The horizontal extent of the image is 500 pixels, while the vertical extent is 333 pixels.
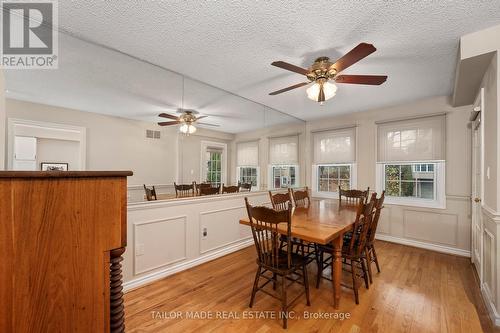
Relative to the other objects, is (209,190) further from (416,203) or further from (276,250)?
(416,203)

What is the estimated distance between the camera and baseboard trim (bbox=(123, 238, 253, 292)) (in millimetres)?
2320

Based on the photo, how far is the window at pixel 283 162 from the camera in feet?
14.7

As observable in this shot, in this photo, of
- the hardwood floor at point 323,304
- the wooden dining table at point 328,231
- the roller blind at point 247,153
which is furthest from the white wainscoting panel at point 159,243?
the roller blind at point 247,153

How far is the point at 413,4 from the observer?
1.60 metres

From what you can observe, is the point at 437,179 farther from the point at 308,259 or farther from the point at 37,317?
the point at 37,317

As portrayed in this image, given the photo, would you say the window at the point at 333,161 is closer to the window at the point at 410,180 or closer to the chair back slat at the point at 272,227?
the window at the point at 410,180

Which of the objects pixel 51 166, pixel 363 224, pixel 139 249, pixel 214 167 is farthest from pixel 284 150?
pixel 51 166

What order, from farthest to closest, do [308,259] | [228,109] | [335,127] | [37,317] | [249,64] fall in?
[335,127]
[228,109]
[249,64]
[308,259]
[37,317]

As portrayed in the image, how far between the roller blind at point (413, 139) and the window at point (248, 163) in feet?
7.49

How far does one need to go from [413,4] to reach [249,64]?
1.51 metres

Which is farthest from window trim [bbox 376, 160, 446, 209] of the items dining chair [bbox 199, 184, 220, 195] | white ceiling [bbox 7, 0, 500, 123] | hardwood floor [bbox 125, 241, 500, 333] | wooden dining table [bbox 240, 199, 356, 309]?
dining chair [bbox 199, 184, 220, 195]

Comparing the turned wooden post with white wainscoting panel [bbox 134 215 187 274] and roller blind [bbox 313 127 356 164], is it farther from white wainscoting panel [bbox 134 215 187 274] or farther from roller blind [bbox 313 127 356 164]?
roller blind [bbox 313 127 356 164]

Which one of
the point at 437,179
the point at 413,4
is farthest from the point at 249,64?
the point at 437,179

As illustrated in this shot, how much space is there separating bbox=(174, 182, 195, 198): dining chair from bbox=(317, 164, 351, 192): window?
3.09 meters
